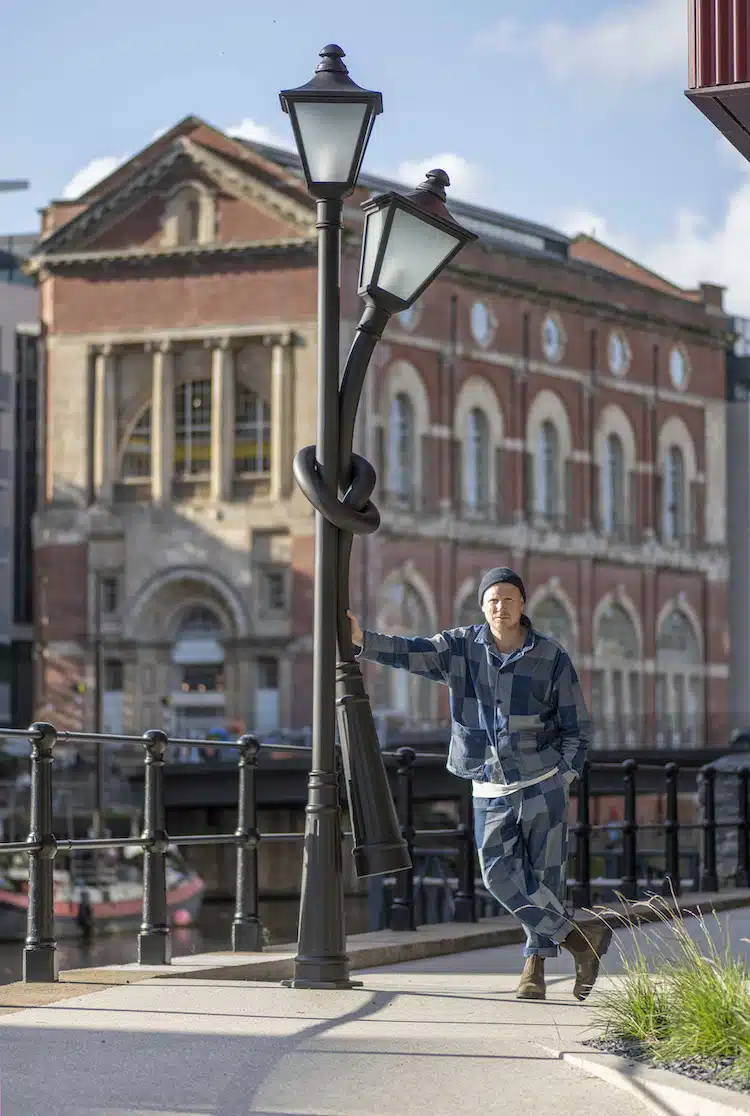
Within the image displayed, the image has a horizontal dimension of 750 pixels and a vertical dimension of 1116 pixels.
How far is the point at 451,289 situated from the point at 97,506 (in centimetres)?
1226

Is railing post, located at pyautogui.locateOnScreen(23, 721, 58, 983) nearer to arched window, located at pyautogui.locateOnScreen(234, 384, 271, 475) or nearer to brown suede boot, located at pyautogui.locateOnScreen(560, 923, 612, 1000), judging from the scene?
brown suede boot, located at pyautogui.locateOnScreen(560, 923, 612, 1000)

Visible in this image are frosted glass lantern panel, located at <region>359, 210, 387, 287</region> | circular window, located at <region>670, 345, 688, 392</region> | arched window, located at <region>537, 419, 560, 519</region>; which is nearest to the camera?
frosted glass lantern panel, located at <region>359, 210, 387, 287</region>

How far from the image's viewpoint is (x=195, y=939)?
2077 inches

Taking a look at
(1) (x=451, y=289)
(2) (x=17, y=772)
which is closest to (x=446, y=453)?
(1) (x=451, y=289)

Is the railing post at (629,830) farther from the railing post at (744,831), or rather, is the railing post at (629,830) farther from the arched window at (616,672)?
the arched window at (616,672)

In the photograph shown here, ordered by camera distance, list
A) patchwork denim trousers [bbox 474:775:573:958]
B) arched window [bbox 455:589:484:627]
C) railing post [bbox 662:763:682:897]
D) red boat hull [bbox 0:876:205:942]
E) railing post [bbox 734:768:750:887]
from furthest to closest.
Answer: arched window [bbox 455:589:484:627] < red boat hull [bbox 0:876:205:942] < railing post [bbox 734:768:750:887] < railing post [bbox 662:763:682:897] < patchwork denim trousers [bbox 474:775:573:958]

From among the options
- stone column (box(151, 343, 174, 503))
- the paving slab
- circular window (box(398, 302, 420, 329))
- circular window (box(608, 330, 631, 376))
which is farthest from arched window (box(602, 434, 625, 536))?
the paving slab

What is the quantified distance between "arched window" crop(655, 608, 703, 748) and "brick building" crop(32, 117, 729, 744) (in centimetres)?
292

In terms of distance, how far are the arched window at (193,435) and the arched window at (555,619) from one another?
38.1ft

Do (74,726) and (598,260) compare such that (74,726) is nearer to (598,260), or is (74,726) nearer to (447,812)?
(447,812)

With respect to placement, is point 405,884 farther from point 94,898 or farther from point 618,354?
point 618,354

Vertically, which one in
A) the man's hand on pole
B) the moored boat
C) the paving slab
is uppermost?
the man's hand on pole

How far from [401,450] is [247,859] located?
2167 inches

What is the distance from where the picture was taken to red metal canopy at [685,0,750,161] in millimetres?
9945
